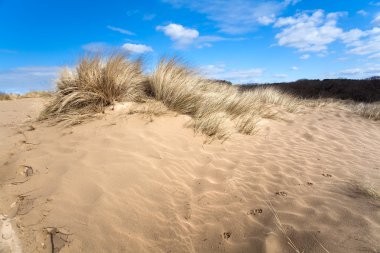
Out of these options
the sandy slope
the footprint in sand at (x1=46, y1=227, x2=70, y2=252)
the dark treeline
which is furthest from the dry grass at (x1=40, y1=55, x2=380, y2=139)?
the dark treeline

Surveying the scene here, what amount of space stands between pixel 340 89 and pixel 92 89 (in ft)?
51.7

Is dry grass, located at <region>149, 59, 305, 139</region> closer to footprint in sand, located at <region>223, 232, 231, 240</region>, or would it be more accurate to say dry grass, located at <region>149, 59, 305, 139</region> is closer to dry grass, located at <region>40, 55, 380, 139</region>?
dry grass, located at <region>40, 55, 380, 139</region>

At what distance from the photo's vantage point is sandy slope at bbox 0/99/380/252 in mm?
2541

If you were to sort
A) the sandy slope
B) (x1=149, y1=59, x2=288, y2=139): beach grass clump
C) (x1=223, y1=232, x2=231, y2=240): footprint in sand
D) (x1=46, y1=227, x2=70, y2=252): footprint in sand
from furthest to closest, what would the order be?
(x1=149, y1=59, x2=288, y2=139): beach grass clump, (x1=223, y1=232, x2=231, y2=240): footprint in sand, the sandy slope, (x1=46, y1=227, x2=70, y2=252): footprint in sand

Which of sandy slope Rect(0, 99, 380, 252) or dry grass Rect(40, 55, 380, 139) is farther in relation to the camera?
dry grass Rect(40, 55, 380, 139)

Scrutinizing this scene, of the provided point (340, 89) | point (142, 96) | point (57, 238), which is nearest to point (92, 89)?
point (142, 96)

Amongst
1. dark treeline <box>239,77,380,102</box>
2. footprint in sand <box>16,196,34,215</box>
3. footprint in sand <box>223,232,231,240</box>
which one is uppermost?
dark treeline <box>239,77,380,102</box>

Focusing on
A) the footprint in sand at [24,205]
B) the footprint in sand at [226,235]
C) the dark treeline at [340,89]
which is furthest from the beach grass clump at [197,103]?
the dark treeline at [340,89]

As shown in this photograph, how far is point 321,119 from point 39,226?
8.28m

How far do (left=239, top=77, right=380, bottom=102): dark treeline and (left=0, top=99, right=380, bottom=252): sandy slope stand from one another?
38.4 ft

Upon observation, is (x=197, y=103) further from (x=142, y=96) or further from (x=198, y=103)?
(x=142, y=96)

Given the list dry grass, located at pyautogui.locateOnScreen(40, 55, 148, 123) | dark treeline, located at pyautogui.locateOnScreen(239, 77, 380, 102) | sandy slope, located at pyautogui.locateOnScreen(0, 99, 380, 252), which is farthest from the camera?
dark treeline, located at pyautogui.locateOnScreen(239, 77, 380, 102)

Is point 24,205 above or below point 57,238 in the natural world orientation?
above

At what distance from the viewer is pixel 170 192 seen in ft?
11.1
